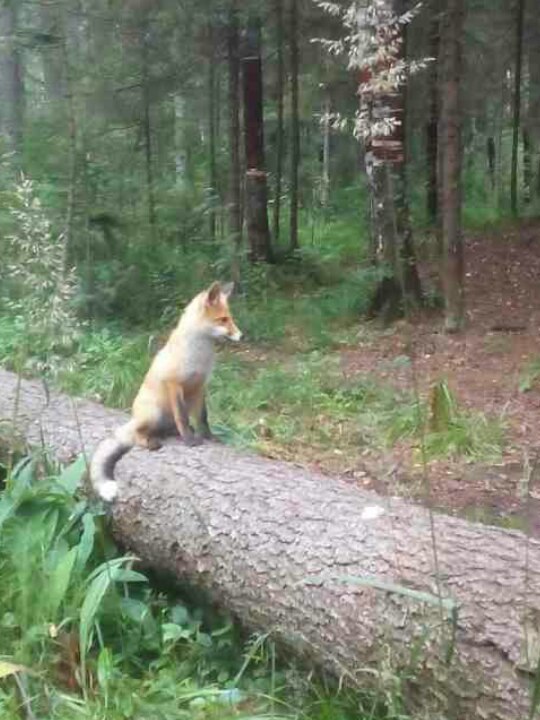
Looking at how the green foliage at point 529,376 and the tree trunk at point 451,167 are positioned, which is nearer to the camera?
the green foliage at point 529,376

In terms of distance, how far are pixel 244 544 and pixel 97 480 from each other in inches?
49.9

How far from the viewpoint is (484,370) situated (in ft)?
36.3

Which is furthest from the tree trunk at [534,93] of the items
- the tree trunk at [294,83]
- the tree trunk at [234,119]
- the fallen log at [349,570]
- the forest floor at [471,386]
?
the fallen log at [349,570]

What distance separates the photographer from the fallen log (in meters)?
3.48

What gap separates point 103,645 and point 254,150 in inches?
561

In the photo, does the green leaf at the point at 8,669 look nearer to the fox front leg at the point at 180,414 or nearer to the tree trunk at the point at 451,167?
the fox front leg at the point at 180,414

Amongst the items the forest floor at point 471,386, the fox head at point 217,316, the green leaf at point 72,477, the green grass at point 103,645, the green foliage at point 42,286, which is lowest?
the forest floor at point 471,386

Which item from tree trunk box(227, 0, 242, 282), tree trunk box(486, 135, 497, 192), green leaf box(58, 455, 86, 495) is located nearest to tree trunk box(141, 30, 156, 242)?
tree trunk box(227, 0, 242, 282)

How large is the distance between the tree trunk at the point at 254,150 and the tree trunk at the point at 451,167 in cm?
570

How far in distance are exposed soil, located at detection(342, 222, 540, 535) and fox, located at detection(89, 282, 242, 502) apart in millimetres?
1481

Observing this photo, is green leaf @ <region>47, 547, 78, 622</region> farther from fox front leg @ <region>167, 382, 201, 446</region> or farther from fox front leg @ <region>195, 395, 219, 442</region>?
fox front leg @ <region>195, 395, 219, 442</region>

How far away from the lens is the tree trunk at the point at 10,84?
583 inches

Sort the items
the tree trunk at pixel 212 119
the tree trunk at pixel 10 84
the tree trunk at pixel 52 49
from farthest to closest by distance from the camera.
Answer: the tree trunk at pixel 212 119 < the tree trunk at pixel 10 84 < the tree trunk at pixel 52 49

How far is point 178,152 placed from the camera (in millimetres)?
22953
